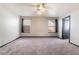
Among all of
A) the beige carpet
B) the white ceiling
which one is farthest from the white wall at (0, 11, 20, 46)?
the white ceiling

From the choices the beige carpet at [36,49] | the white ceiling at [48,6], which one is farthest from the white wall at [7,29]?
the white ceiling at [48,6]

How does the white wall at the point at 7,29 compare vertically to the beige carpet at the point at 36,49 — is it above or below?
above

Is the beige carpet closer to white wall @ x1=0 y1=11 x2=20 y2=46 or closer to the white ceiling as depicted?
white wall @ x1=0 y1=11 x2=20 y2=46

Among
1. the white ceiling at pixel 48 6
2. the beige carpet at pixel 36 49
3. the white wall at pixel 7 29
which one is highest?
the white ceiling at pixel 48 6

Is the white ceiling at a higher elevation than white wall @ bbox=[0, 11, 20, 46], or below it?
higher

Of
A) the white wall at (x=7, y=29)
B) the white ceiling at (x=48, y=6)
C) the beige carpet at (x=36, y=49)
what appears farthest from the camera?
the white wall at (x=7, y=29)

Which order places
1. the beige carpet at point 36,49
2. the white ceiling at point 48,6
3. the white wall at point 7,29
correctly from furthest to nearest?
the white wall at point 7,29 → the beige carpet at point 36,49 → the white ceiling at point 48,6

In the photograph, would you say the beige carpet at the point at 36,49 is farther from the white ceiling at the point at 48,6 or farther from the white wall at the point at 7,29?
the white ceiling at the point at 48,6

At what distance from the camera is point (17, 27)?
10.6ft

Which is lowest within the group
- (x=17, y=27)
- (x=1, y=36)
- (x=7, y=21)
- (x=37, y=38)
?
(x=37, y=38)
